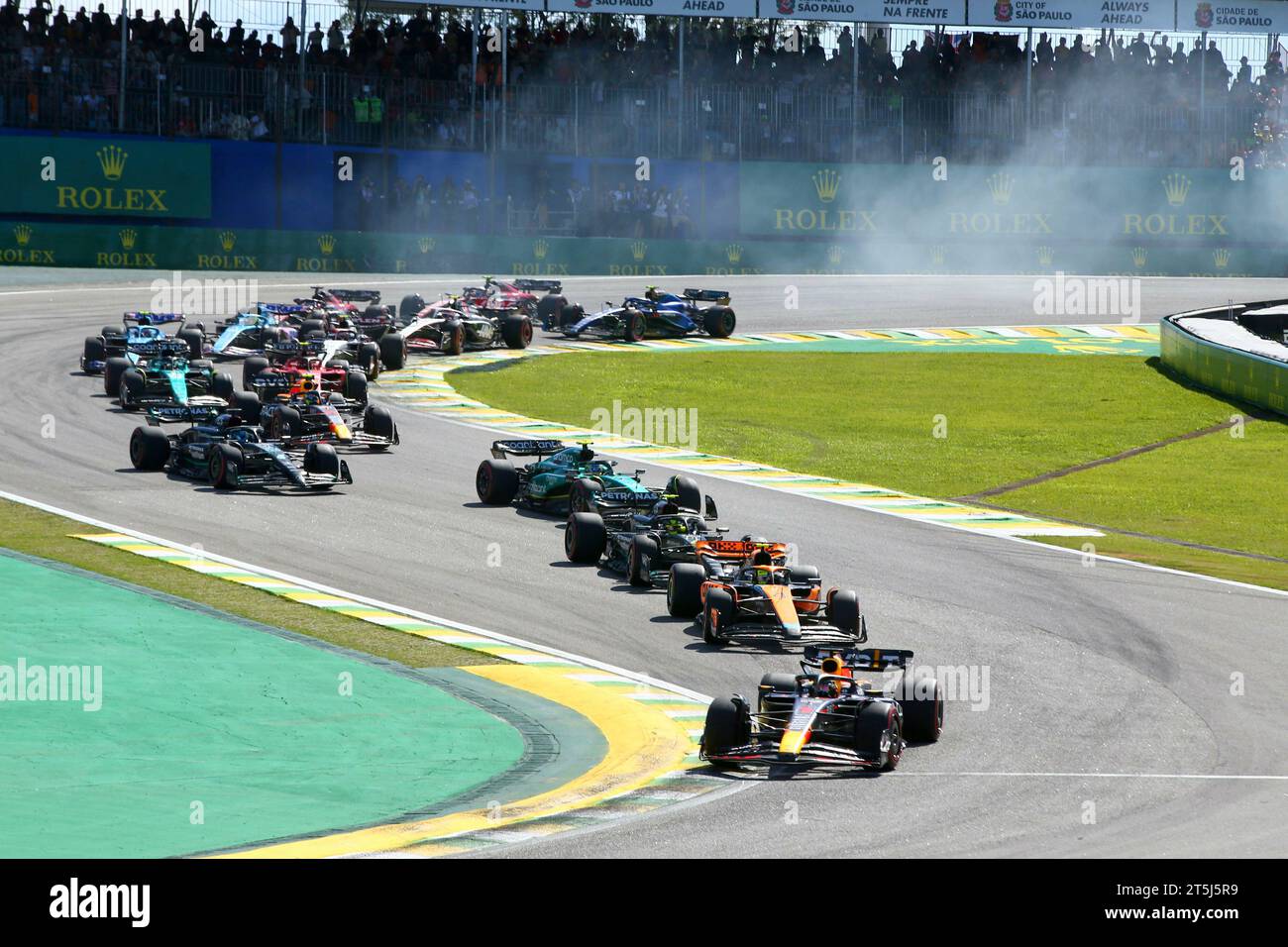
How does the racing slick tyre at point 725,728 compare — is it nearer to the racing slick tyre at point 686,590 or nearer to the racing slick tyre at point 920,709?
the racing slick tyre at point 920,709

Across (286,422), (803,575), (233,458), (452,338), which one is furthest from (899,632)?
(452,338)

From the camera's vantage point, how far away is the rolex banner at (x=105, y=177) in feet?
141

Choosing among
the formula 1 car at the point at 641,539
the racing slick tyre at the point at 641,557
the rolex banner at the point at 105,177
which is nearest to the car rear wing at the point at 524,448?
the formula 1 car at the point at 641,539

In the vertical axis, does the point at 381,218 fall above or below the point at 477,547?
above

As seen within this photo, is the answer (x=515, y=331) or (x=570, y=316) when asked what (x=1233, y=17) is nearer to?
(x=570, y=316)

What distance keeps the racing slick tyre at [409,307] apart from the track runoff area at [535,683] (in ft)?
33.3

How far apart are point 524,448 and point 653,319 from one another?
17.3 metres

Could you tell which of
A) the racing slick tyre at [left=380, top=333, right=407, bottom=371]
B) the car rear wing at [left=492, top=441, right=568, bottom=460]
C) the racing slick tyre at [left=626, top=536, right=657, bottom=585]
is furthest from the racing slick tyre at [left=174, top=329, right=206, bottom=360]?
the racing slick tyre at [left=626, top=536, right=657, bottom=585]

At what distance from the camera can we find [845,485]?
82.5 feet

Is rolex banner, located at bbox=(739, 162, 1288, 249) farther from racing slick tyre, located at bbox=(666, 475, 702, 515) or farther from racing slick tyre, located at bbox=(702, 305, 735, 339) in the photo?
racing slick tyre, located at bbox=(666, 475, 702, 515)
